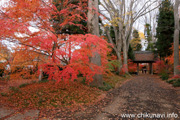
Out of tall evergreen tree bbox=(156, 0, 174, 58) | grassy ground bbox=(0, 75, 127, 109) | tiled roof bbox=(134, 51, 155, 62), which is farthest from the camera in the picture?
tiled roof bbox=(134, 51, 155, 62)

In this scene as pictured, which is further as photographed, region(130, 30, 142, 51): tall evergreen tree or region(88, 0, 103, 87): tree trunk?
region(130, 30, 142, 51): tall evergreen tree

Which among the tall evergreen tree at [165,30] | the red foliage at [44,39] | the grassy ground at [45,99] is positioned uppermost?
the tall evergreen tree at [165,30]

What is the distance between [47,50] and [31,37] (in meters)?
0.87

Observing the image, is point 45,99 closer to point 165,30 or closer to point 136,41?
point 165,30

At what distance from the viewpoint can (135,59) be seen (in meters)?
22.6

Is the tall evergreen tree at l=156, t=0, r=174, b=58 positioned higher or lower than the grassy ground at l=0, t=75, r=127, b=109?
higher

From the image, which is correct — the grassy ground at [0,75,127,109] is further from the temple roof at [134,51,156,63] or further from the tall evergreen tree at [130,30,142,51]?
the tall evergreen tree at [130,30,142,51]

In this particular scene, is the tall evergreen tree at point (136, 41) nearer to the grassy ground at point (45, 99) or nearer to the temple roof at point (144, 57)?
the temple roof at point (144, 57)

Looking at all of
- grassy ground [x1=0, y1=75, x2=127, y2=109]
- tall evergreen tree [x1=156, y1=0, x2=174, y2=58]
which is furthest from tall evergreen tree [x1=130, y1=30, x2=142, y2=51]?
grassy ground [x1=0, y1=75, x2=127, y2=109]

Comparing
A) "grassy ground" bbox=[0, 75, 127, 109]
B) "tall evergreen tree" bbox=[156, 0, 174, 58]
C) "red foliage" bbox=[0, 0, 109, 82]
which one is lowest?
"grassy ground" bbox=[0, 75, 127, 109]

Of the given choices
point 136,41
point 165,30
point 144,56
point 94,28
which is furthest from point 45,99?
point 136,41

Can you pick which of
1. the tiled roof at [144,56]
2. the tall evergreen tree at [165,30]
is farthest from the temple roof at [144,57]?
the tall evergreen tree at [165,30]

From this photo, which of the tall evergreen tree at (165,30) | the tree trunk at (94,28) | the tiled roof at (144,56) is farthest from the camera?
the tiled roof at (144,56)

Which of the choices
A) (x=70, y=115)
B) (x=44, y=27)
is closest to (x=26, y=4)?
(x=44, y=27)
